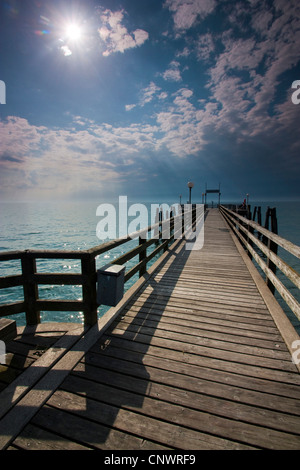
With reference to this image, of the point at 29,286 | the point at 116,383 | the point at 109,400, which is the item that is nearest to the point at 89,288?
the point at 29,286

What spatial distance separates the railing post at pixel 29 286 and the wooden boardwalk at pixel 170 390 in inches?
38.9

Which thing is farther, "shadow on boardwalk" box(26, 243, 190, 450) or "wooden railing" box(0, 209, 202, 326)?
"wooden railing" box(0, 209, 202, 326)

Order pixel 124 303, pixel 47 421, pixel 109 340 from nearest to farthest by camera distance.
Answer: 1. pixel 47 421
2. pixel 109 340
3. pixel 124 303

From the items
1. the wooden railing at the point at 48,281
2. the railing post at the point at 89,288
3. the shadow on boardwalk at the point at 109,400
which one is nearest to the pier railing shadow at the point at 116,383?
the shadow on boardwalk at the point at 109,400

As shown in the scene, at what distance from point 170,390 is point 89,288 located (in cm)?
185

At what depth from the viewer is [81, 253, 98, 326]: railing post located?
337 cm

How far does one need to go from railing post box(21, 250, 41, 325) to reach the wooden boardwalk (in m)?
0.99

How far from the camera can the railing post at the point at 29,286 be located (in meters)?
3.31

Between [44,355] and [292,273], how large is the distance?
3674 mm

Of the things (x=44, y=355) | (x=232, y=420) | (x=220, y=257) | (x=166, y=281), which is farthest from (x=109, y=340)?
(x=220, y=257)

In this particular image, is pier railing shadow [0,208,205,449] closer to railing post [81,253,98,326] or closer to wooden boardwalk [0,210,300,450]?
wooden boardwalk [0,210,300,450]

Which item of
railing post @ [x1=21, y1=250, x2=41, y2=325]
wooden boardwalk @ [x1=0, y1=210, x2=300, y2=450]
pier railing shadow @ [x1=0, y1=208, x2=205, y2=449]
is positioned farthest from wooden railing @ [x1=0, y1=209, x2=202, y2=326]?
pier railing shadow @ [x1=0, y1=208, x2=205, y2=449]

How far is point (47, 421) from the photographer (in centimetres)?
204
